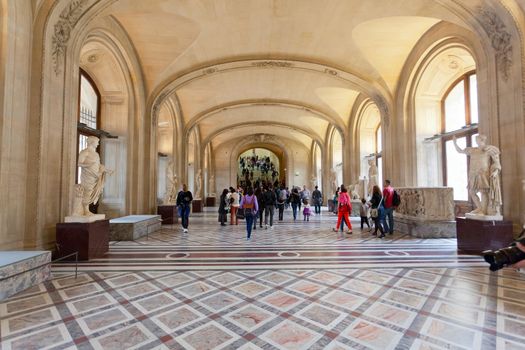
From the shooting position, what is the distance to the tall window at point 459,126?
9.05 metres

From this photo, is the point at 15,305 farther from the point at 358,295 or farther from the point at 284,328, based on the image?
the point at 358,295

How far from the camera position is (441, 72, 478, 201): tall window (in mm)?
9055

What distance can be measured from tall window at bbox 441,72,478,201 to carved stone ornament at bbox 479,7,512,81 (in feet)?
10.2

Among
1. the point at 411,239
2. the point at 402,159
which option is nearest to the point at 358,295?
the point at 411,239

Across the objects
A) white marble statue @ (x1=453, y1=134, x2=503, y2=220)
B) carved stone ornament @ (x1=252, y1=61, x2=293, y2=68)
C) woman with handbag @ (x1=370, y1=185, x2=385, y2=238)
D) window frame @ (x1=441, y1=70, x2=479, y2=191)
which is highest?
carved stone ornament @ (x1=252, y1=61, x2=293, y2=68)

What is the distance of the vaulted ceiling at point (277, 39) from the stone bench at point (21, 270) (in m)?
5.01

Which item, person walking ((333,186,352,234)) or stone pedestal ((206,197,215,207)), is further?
stone pedestal ((206,197,215,207))

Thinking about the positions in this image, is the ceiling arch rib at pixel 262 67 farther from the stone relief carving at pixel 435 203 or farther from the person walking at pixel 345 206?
the person walking at pixel 345 206

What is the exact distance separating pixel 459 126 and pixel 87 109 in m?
11.2

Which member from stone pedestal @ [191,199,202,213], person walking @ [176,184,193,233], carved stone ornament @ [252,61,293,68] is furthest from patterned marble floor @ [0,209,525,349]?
stone pedestal @ [191,199,202,213]

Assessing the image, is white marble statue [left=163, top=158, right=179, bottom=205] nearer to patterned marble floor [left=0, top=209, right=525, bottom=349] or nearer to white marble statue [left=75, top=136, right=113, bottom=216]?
white marble statue [left=75, top=136, right=113, bottom=216]

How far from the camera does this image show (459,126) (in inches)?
A: 376

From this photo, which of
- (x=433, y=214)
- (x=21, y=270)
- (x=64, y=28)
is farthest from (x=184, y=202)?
(x=433, y=214)

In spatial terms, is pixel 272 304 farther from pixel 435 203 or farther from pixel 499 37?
pixel 499 37
